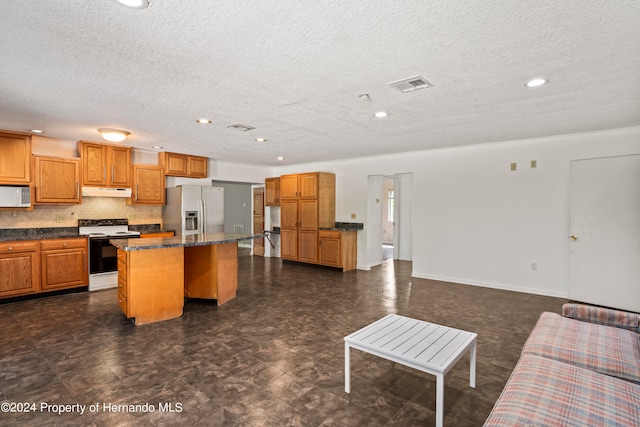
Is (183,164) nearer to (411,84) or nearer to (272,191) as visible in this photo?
(272,191)

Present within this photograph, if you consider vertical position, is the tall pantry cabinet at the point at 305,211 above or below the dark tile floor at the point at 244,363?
above

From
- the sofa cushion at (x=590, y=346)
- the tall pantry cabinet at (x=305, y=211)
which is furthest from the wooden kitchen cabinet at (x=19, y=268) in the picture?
the sofa cushion at (x=590, y=346)

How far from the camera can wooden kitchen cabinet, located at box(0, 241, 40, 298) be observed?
14.1 ft

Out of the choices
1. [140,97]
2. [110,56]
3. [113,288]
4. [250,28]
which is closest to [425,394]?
[250,28]

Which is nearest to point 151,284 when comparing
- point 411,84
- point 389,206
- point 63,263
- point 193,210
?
point 63,263

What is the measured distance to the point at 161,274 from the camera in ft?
12.3

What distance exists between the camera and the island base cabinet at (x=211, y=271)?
4.32m

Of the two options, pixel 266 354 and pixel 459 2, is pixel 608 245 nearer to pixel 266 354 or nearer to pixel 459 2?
pixel 459 2

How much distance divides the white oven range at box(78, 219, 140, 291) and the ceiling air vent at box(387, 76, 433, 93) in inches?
190

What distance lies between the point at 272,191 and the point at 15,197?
4.81 m

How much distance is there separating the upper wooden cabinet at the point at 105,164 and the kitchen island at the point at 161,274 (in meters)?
1.93

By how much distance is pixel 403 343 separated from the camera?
224cm

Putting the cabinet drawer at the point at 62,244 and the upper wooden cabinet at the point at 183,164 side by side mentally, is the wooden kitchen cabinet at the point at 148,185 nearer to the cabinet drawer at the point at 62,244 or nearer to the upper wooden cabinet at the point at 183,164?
the upper wooden cabinet at the point at 183,164

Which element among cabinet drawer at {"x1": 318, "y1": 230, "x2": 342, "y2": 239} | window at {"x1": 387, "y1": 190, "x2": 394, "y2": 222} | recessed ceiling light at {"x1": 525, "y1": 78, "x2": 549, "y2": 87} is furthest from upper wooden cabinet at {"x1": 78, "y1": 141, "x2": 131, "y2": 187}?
window at {"x1": 387, "y1": 190, "x2": 394, "y2": 222}
